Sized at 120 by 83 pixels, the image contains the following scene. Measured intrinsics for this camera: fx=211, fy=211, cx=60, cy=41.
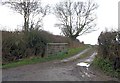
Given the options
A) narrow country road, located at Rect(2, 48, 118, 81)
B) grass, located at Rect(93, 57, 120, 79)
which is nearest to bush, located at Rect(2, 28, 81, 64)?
narrow country road, located at Rect(2, 48, 118, 81)

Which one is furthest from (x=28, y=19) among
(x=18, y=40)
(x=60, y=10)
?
(x=60, y=10)

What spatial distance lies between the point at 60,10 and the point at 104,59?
→ 34201mm

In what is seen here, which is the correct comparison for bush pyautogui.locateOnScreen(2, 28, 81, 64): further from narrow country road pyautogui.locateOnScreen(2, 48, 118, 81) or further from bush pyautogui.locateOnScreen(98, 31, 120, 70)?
bush pyautogui.locateOnScreen(98, 31, 120, 70)

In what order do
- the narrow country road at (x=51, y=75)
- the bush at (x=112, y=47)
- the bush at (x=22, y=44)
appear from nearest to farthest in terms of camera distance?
the narrow country road at (x=51, y=75) < the bush at (x=112, y=47) < the bush at (x=22, y=44)

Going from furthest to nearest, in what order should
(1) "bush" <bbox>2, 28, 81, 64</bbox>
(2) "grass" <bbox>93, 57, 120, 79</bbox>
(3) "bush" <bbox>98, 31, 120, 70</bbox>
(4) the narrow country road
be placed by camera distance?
(1) "bush" <bbox>2, 28, 81, 64</bbox> → (3) "bush" <bbox>98, 31, 120, 70</bbox> → (2) "grass" <bbox>93, 57, 120, 79</bbox> → (4) the narrow country road

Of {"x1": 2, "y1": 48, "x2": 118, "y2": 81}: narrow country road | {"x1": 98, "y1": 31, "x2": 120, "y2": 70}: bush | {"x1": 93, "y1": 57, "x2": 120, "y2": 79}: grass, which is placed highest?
{"x1": 98, "y1": 31, "x2": 120, "y2": 70}: bush

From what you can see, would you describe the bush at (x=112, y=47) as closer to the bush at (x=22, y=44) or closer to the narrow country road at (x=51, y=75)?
the narrow country road at (x=51, y=75)

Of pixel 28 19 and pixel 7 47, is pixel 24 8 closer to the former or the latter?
pixel 28 19

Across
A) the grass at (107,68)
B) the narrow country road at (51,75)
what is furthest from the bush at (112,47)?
the narrow country road at (51,75)

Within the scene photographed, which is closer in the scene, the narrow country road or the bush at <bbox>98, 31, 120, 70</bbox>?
the narrow country road

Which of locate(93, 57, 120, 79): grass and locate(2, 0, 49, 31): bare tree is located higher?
locate(2, 0, 49, 31): bare tree

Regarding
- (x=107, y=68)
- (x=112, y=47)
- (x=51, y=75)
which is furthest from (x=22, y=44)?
(x=112, y=47)

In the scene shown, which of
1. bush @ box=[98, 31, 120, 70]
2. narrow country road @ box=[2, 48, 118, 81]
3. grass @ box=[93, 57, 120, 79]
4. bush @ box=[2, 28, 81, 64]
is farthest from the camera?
bush @ box=[2, 28, 81, 64]

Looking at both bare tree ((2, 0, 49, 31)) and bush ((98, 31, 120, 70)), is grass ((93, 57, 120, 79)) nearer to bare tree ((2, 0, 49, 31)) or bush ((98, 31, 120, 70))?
bush ((98, 31, 120, 70))
